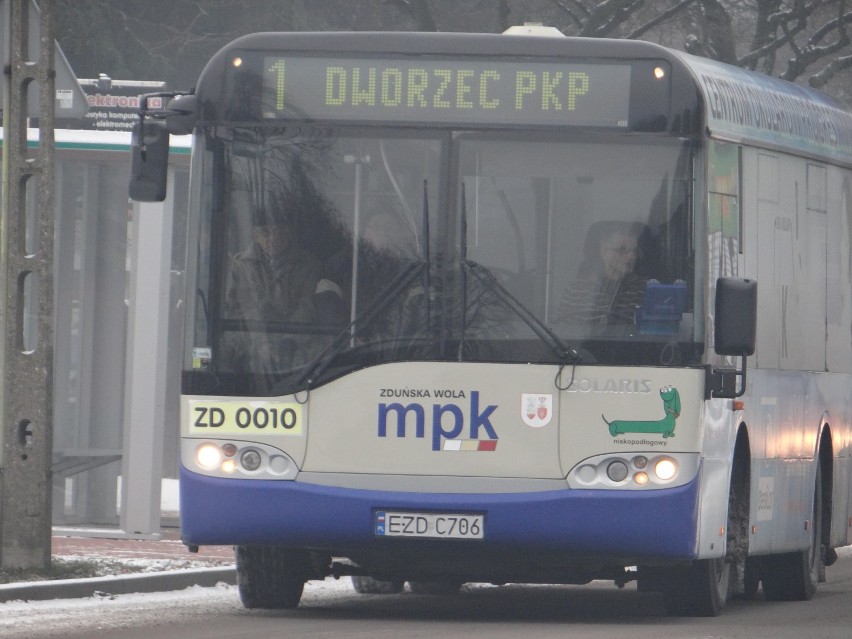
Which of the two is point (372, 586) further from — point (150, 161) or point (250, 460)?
point (150, 161)

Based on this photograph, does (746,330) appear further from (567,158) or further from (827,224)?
(827,224)

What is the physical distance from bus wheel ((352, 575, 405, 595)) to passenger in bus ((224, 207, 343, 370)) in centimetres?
291

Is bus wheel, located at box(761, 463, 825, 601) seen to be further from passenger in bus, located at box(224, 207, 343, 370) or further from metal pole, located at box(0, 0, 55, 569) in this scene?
metal pole, located at box(0, 0, 55, 569)

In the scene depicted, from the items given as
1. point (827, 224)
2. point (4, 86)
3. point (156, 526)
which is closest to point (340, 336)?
point (4, 86)

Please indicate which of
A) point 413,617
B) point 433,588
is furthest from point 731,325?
point 433,588

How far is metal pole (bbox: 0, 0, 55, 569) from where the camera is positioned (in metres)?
12.9

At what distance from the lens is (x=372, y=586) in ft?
45.7

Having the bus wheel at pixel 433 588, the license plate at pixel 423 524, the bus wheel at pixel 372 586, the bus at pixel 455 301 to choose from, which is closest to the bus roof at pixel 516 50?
the bus at pixel 455 301

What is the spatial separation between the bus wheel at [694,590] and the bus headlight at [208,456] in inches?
97.3

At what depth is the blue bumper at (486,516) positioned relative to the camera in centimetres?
1090

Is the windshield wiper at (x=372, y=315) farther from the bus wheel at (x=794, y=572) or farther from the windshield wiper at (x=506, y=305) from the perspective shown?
the bus wheel at (x=794, y=572)

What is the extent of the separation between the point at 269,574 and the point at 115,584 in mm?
1220

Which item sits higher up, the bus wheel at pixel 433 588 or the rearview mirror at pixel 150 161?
the rearview mirror at pixel 150 161

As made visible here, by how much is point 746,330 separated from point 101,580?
3891mm
